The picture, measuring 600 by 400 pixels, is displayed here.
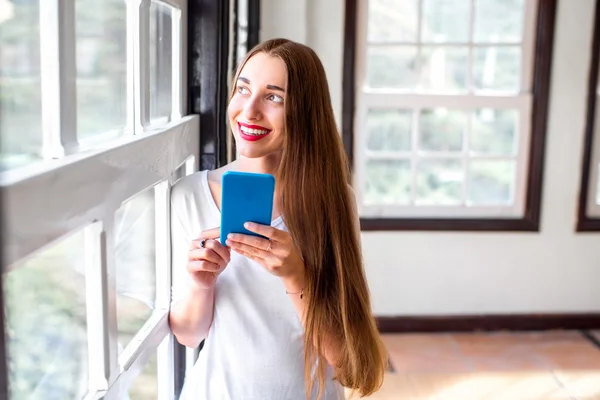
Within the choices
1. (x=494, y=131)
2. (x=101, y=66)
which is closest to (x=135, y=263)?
(x=101, y=66)

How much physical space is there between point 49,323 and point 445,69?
2.96m

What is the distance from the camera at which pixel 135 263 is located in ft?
3.84

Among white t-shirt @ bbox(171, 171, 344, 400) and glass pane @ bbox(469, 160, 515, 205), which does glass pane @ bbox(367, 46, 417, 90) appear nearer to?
glass pane @ bbox(469, 160, 515, 205)

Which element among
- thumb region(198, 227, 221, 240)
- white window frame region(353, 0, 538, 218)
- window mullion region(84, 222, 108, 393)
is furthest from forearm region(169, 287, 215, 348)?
white window frame region(353, 0, 538, 218)

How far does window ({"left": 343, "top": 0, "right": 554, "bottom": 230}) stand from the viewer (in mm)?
3338

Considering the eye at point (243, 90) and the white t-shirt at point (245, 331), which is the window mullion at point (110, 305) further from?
the eye at point (243, 90)

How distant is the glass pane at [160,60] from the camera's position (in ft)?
4.00

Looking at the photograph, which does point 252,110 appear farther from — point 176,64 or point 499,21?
point 499,21

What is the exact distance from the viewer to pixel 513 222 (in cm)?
350

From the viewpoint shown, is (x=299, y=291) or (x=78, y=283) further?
(x=299, y=291)

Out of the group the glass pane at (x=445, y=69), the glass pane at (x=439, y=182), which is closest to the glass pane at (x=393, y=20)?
the glass pane at (x=445, y=69)

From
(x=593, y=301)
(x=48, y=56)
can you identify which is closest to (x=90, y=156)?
(x=48, y=56)

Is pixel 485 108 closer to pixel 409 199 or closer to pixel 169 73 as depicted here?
pixel 409 199

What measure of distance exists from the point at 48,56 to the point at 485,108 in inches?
119
